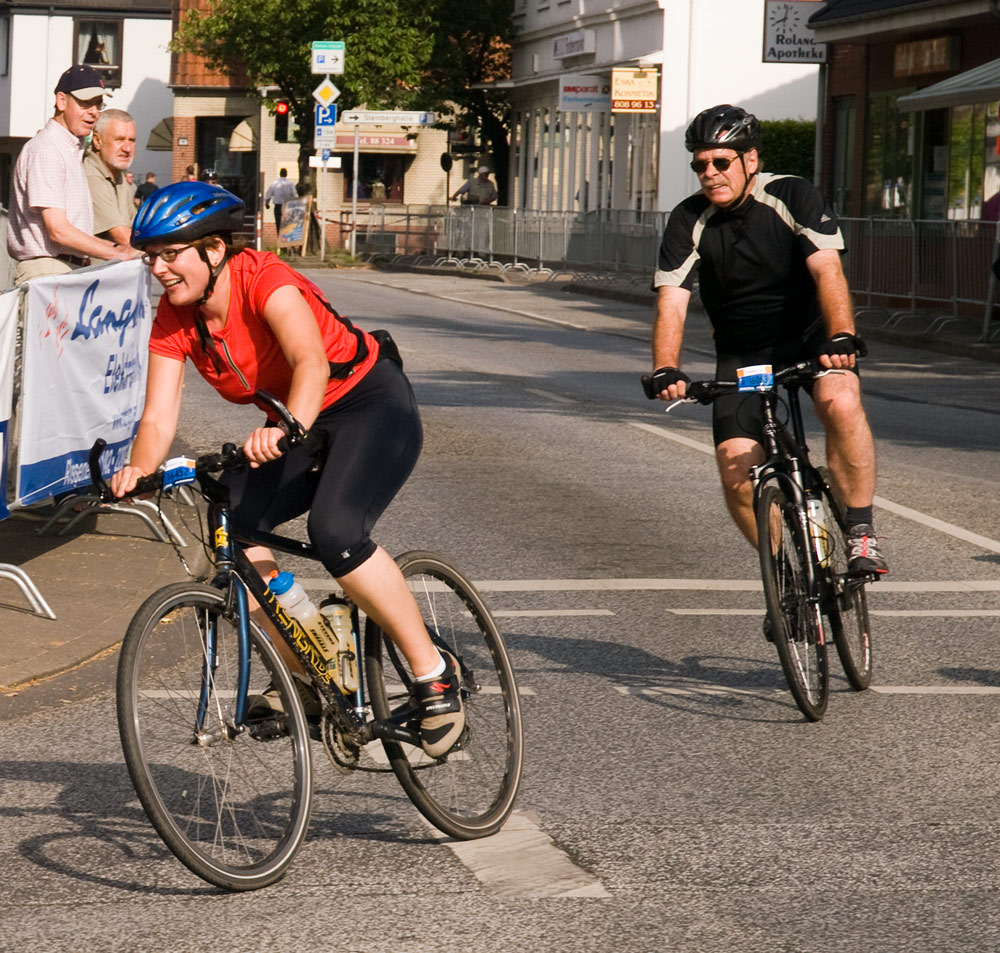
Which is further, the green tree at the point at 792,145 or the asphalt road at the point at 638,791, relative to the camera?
the green tree at the point at 792,145

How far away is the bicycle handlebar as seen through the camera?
4.28 metres

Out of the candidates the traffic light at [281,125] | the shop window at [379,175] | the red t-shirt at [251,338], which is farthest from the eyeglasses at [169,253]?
the shop window at [379,175]

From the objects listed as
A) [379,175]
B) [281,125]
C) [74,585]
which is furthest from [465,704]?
[379,175]

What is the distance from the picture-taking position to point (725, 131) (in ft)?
20.5

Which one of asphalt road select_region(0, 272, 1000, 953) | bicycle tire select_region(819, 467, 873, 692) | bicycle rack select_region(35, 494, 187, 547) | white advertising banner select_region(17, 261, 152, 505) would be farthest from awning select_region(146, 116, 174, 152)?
bicycle tire select_region(819, 467, 873, 692)

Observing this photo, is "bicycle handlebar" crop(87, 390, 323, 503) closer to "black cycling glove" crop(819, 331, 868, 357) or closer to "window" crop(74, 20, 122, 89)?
"black cycling glove" crop(819, 331, 868, 357)

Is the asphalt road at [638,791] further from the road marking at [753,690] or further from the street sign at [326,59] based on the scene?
the street sign at [326,59]

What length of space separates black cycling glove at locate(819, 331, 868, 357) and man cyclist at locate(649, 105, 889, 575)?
0.05 m

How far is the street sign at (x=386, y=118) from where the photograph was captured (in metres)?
40.5

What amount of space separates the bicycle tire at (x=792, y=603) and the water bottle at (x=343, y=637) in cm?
172

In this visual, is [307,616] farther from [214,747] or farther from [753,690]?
[753,690]

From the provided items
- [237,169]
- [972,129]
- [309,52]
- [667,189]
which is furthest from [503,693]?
[237,169]

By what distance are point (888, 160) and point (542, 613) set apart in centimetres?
2312

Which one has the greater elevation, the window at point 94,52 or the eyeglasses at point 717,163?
the window at point 94,52
